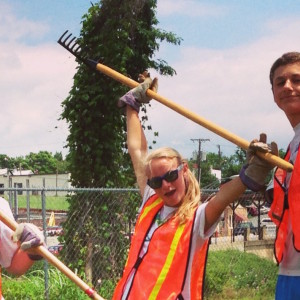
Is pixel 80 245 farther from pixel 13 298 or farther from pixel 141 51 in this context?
pixel 141 51

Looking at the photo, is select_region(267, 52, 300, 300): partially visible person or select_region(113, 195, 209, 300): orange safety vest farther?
select_region(113, 195, 209, 300): orange safety vest

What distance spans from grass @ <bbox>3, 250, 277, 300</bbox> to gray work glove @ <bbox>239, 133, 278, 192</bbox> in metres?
5.08

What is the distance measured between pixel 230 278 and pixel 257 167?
7.08 meters

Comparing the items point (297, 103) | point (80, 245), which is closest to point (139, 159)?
point (297, 103)

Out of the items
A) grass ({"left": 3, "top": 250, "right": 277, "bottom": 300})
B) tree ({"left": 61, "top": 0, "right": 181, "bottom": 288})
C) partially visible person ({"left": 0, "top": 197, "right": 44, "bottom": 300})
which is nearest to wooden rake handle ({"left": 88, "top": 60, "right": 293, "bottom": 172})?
partially visible person ({"left": 0, "top": 197, "right": 44, "bottom": 300})

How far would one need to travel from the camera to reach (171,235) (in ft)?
9.22

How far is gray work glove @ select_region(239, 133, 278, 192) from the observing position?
2.37 meters

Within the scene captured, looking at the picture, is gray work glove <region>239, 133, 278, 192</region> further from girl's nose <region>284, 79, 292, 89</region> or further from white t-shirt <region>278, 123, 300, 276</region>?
girl's nose <region>284, 79, 292, 89</region>

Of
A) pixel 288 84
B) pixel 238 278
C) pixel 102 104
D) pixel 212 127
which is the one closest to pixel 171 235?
pixel 212 127

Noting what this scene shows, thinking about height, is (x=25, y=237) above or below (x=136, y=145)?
below

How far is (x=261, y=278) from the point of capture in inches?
369

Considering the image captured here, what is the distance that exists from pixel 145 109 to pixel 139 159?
6.19 meters

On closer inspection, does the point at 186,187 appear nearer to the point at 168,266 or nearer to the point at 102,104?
the point at 168,266

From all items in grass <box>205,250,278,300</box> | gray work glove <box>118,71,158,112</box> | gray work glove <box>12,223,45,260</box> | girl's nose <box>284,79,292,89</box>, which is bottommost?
grass <box>205,250,278,300</box>
